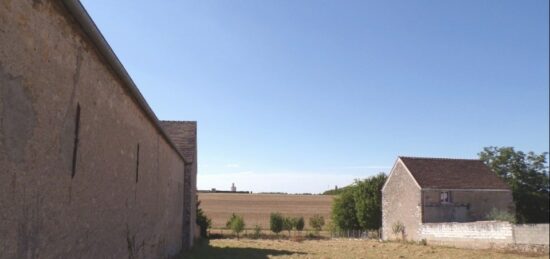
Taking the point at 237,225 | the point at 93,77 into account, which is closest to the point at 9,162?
the point at 93,77

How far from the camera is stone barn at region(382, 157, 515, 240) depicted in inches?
1363

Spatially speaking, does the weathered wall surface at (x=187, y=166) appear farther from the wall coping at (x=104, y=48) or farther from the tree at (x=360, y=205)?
the tree at (x=360, y=205)

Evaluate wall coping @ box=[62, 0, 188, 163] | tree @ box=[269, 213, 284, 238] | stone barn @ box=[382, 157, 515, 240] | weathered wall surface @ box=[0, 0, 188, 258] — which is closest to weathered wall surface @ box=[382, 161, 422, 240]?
stone barn @ box=[382, 157, 515, 240]

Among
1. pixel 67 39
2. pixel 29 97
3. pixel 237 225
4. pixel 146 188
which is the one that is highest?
pixel 67 39

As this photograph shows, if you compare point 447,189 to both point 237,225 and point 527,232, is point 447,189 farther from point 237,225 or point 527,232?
point 237,225

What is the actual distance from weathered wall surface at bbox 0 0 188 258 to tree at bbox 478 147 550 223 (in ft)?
125

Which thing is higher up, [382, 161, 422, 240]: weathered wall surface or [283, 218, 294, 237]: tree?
[382, 161, 422, 240]: weathered wall surface

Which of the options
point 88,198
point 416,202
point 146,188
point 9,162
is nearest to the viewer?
point 9,162

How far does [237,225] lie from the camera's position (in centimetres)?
4231

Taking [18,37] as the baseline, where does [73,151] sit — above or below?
below

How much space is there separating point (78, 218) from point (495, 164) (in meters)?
47.5

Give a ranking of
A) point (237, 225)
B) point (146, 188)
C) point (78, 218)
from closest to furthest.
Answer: point (78, 218) → point (146, 188) → point (237, 225)

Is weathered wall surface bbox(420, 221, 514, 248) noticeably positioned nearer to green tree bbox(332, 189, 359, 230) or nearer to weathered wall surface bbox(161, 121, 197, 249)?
green tree bbox(332, 189, 359, 230)

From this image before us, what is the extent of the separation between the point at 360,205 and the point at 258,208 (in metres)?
30.2
